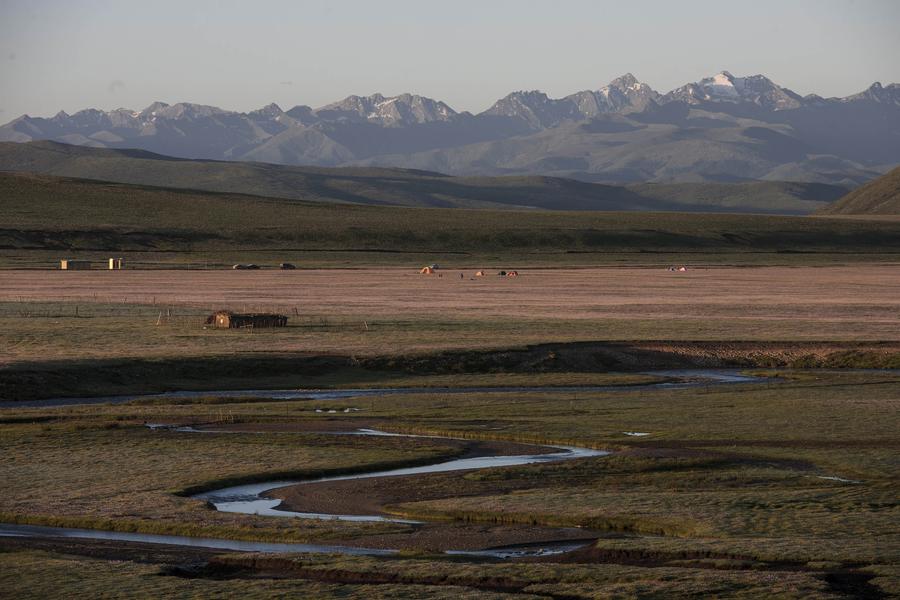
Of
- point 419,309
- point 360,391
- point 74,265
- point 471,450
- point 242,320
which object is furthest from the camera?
point 74,265

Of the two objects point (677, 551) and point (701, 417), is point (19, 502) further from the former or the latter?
point (701, 417)

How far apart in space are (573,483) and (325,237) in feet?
471

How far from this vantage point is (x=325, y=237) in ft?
563

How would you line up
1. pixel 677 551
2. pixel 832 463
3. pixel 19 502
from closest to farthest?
pixel 677 551 < pixel 19 502 < pixel 832 463

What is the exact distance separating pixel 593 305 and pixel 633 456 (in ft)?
161

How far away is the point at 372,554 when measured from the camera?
74.8ft

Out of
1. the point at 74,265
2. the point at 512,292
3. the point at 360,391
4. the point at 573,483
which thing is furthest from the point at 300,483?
the point at 74,265

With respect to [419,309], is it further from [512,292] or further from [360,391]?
[360,391]

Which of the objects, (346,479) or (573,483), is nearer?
(573,483)

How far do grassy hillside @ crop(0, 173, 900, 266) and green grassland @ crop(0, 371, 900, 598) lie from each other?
10048cm

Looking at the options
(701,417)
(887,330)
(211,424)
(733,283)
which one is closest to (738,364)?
(887,330)

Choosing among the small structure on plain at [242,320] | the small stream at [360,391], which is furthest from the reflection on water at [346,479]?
the small structure on plain at [242,320]

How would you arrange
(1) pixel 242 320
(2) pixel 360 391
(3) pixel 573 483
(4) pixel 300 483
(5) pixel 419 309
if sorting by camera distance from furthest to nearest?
(5) pixel 419 309
(1) pixel 242 320
(2) pixel 360 391
(4) pixel 300 483
(3) pixel 573 483

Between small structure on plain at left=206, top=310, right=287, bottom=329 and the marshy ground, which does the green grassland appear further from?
small structure on plain at left=206, top=310, right=287, bottom=329
